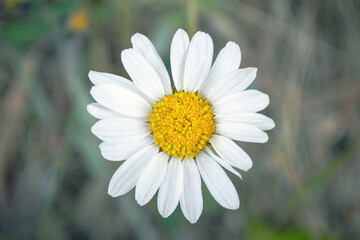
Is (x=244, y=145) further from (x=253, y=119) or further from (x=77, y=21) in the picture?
(x=77, y=21)

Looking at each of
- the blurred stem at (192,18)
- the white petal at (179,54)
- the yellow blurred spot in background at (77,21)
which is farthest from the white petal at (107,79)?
the yellow blurred spot in background at (77,21)

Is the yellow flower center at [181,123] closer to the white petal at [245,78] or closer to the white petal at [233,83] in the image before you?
the white petal at [233,83]

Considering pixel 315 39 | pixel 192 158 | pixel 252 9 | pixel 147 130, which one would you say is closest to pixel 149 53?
pixel 147 130

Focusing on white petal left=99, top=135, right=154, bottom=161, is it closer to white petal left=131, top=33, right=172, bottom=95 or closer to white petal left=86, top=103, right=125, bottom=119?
white petal left=86, top=103, right=125, bottom=119

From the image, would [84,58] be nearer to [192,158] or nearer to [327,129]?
[192,158]

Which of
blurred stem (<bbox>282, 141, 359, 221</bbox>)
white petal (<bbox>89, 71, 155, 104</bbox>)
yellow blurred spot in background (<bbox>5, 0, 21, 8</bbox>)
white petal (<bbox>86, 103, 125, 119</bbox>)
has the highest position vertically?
yellow blurred spot in background (<bbox>5, 0, 21, 8</bbox>)

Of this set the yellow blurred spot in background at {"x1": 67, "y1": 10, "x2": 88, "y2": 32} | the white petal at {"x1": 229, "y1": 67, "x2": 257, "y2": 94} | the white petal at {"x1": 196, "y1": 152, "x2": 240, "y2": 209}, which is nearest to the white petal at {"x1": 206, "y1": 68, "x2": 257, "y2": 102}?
the white petal at {"x1": 229, "y1": 67, "x2": 257, "y2": 94}
